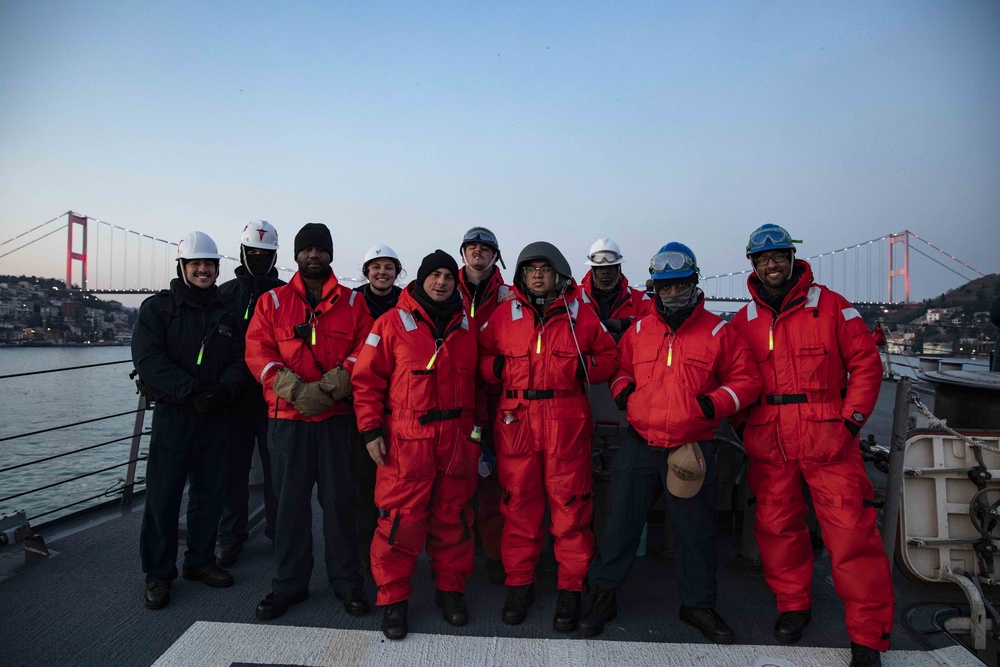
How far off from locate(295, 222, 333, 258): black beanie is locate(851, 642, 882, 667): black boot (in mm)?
3006

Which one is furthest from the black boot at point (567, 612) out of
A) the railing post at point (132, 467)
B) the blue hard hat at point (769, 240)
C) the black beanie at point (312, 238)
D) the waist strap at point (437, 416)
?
the railing post at point (132, 467)

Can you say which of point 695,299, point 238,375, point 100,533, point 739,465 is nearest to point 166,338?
point 238,375

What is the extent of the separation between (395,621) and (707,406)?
67.1 inches

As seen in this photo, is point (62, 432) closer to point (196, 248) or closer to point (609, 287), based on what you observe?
point (196, 248)

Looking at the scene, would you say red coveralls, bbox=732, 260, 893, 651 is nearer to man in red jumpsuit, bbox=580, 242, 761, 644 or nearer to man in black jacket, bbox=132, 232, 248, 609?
man in red jumpsuit, bbox=580, 242, 761, 644

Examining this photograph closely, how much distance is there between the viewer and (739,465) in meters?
3.50

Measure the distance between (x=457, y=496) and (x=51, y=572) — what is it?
2.33 metres

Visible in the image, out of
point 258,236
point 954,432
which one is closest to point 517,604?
point 954,432

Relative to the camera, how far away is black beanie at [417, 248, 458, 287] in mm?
2710

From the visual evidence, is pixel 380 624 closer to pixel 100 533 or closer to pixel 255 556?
pixel 255 556

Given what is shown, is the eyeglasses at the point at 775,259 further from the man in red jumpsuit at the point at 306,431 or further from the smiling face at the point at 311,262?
the smiling face at the point at 311,262

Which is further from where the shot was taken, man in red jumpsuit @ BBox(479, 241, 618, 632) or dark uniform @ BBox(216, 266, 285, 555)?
dark uniform @ BBox(216, 266, 285, 555)

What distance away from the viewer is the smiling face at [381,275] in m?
3.68

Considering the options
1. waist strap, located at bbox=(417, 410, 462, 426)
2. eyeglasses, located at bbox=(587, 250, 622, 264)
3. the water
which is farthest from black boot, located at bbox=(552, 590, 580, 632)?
the water
